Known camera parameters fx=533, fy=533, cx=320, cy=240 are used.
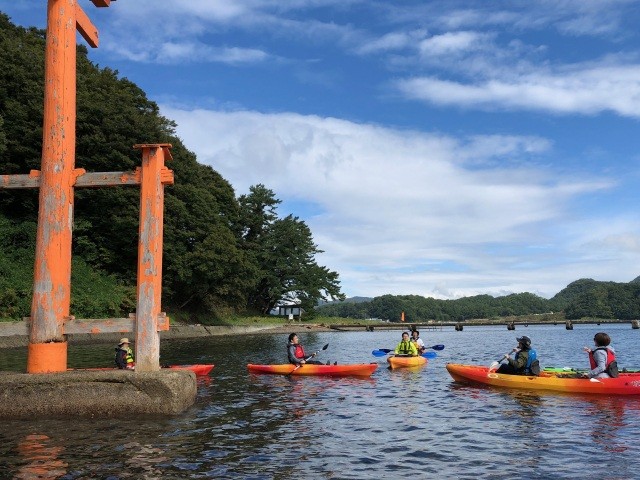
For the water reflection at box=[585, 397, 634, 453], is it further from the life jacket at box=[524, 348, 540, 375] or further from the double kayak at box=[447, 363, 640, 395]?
the life jacket at box=[524, 348, 540, 375]

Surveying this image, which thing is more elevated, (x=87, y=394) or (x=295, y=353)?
(x=87, y=394)

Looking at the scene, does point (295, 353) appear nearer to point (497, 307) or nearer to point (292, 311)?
point (292, 311)

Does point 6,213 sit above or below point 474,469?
above

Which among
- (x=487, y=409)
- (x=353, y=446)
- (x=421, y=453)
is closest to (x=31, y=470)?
(x=353, y=446)

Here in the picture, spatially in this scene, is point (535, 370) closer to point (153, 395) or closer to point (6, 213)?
point (153, 395)

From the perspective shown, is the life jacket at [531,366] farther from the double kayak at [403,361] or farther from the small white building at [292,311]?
the small white building at [292,311]

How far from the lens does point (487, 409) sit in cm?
1283

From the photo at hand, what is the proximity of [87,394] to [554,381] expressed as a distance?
1220 centimetres

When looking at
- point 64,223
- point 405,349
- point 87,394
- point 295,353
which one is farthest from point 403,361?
point 64,223

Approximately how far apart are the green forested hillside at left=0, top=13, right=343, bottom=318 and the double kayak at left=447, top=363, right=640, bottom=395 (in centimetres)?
2680

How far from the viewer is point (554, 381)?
49.6 ft

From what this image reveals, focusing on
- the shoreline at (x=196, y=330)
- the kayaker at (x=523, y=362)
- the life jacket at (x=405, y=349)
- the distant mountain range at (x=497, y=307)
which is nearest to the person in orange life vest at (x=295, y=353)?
the life jacket at (x=405, y=349)

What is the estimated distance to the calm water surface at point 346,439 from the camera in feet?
25.0

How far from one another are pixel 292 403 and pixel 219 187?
50.9m
